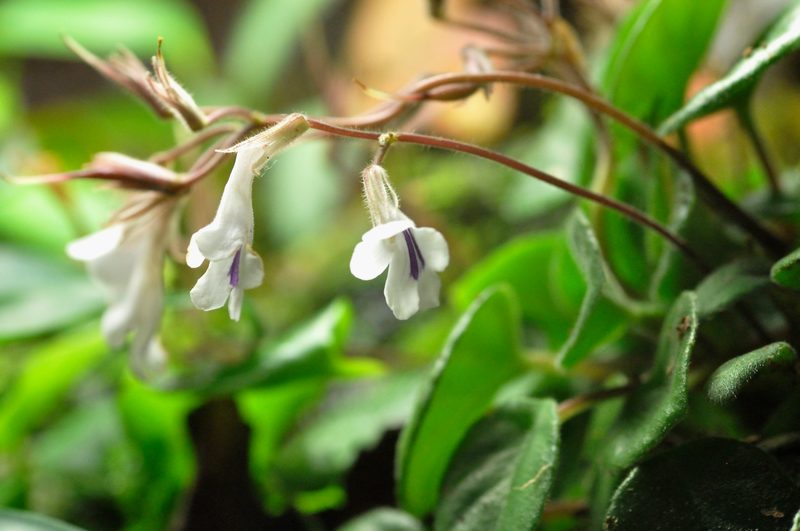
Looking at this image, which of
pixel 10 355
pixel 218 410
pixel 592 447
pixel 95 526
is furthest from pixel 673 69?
pixel 10 355

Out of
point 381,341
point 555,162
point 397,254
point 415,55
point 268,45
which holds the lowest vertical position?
point 381,341

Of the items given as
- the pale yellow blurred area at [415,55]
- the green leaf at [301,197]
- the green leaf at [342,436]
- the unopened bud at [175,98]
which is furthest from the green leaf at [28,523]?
the green leaf at [301,197]

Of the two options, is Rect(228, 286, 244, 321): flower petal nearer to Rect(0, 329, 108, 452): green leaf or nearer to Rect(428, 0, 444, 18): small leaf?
Rect(428, 0, 444, 18): small leaf

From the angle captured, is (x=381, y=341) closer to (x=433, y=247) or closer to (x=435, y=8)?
(x=435, y=8)

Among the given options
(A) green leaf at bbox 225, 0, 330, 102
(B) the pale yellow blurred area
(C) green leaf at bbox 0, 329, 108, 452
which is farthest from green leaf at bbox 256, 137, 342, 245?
(C) green leaf at bbox 0, 329, 108, 452

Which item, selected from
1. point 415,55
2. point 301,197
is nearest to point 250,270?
point 301,197

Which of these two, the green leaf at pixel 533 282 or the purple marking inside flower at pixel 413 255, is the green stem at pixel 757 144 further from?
the purple marking inside flower at pixel 413 255
